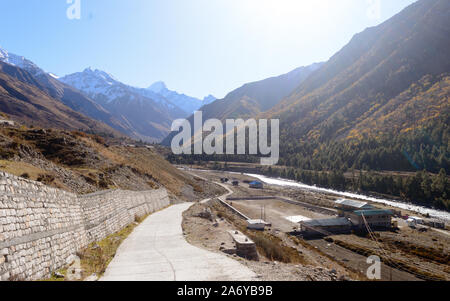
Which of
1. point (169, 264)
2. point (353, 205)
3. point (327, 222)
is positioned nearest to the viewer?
point (169, 264)

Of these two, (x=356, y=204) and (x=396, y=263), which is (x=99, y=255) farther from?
(x=356, y=204)

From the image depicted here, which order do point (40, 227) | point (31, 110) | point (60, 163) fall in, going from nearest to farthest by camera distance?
point (40, 227)
point (60, 163)
point (31, 110)

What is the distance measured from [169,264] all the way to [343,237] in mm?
31429

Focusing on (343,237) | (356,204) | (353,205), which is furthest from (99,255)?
(356,204)

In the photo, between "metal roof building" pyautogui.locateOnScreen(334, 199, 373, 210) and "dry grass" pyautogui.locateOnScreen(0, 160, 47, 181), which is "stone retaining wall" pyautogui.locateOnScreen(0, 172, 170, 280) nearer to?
"dry grass" pyautogui.locateOnScreen(0, 160, 47, 181)

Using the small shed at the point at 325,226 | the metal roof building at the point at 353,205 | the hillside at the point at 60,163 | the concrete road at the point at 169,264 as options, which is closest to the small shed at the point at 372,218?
the small shed at the point at 325,226

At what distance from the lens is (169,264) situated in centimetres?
966

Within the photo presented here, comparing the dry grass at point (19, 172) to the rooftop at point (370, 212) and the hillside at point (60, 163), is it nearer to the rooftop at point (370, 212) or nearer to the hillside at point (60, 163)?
the hillside at point (60, 163)

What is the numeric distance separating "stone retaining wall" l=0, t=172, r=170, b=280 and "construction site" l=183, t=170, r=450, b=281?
5.88 meters

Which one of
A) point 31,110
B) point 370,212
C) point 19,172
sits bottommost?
point 370,212

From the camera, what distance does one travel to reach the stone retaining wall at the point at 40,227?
700cm

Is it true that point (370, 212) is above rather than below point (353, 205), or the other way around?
below

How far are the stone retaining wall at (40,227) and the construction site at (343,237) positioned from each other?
5881mm
